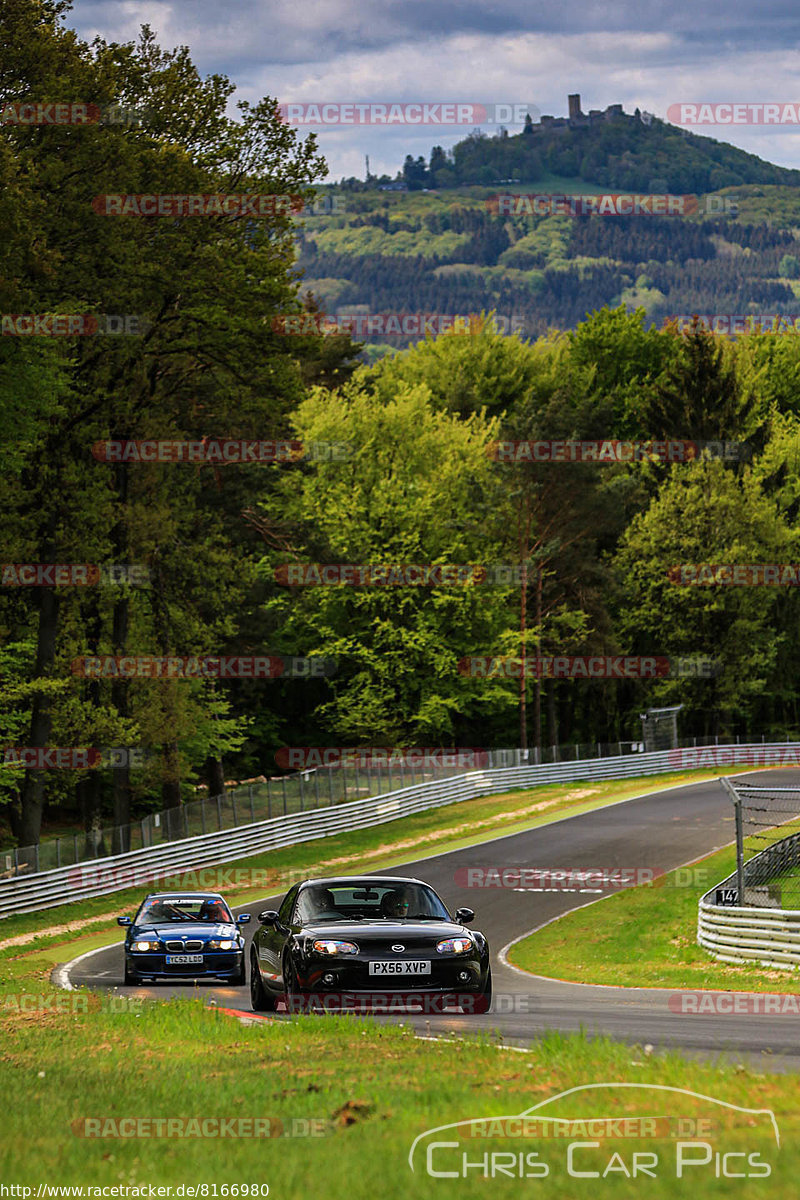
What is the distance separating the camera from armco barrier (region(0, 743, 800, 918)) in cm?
3653

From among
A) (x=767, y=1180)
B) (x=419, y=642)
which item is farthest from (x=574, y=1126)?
(x=419, y=642)

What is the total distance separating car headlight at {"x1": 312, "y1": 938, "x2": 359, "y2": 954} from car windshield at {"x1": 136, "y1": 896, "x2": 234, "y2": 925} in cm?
803

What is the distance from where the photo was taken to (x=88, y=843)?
3862 cm

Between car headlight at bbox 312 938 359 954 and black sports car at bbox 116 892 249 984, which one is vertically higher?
car headlight at bbox 312 938 359 954

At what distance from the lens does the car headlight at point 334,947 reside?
13219 millimetres

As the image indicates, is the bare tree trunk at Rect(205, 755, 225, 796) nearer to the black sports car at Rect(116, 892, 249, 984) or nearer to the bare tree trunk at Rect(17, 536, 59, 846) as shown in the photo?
the bare tree trunk at Rect(17, 536, 59, 846)

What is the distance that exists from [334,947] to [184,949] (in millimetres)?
7737

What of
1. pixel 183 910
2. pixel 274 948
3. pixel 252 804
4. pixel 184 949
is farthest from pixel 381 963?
pixel 252 804

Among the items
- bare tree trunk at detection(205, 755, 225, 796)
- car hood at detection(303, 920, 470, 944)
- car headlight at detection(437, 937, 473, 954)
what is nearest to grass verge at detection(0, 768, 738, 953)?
bare tree trunk at detection(205, 755, 225, 796)

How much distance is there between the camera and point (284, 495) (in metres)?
71.9

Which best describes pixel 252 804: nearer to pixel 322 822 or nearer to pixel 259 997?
pixel 322 822

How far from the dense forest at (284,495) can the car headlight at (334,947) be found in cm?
2095

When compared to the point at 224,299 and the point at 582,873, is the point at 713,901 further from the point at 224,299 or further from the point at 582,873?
the point at 224,299

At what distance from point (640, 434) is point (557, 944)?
63.0 m
